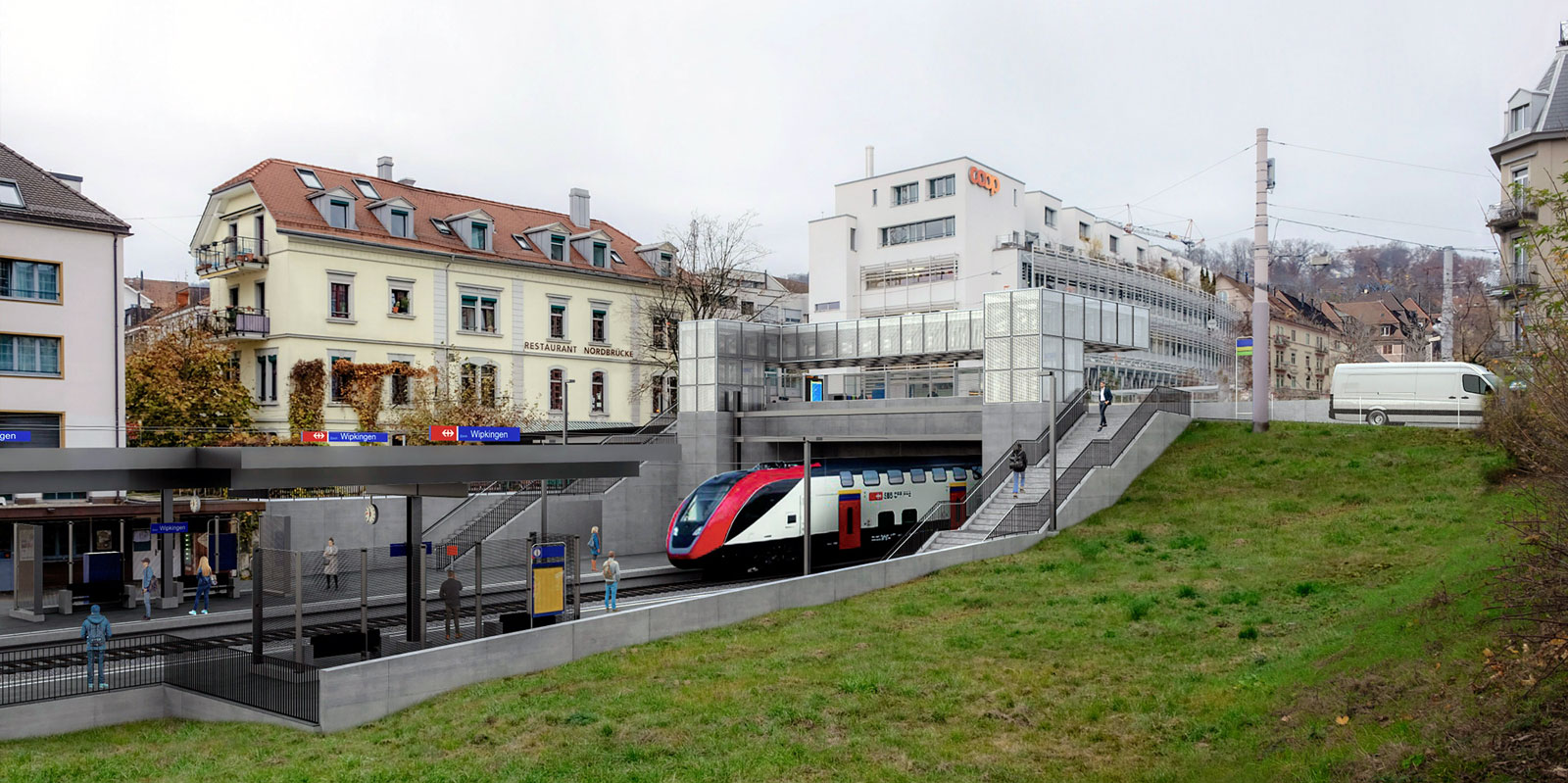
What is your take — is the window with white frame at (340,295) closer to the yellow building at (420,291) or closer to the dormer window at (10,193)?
the yellow building at (420,291)

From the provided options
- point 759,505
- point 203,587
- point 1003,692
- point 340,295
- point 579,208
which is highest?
point 579,208

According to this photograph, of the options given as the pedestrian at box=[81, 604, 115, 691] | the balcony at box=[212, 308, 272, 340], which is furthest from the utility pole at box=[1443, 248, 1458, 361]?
the pedestrian at box=[81, 604, 115, 691]

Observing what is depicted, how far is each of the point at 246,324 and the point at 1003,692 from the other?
37365 mm

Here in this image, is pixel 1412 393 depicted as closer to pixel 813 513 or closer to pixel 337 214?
pixel 813 513

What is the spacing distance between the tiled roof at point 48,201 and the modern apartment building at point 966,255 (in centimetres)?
3951

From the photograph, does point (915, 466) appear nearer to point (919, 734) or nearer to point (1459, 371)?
point (1459, 371)

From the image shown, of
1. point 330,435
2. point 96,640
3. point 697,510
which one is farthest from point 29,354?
point 697,510

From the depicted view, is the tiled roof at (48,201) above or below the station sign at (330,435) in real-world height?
above

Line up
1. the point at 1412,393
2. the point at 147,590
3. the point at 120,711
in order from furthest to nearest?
1. the point at 1412,393
2. the point at 147,590
3. the point at 120,711

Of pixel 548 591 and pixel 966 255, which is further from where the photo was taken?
pixel 966 255

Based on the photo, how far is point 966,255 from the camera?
64.1m

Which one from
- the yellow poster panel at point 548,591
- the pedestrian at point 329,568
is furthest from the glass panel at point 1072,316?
the pedestrian at point 329,568

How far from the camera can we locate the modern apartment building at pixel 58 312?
33281 mm

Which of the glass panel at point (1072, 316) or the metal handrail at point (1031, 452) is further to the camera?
the glass panel at point (1072, 316)
